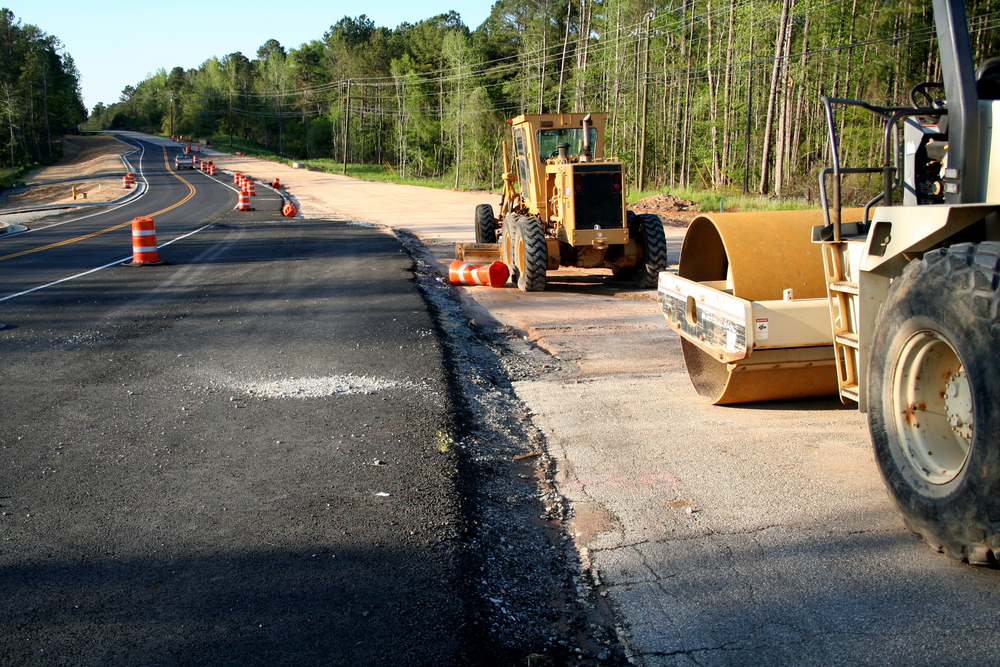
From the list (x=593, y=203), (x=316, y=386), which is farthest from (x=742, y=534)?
(x=593, y=203)

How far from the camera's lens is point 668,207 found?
31.4m

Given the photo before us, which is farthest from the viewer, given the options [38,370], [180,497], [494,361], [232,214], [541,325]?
[232,214]

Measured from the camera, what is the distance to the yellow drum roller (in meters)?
5.13

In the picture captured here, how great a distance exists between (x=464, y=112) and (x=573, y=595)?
8064cm

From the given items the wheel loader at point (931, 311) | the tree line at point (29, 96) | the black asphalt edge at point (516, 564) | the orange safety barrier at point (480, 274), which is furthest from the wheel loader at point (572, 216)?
the tree line at point (29, 96)

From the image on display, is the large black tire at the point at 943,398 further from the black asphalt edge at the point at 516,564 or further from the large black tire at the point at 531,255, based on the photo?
the large black tire at the point at 531,255

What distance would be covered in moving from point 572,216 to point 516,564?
31.2 feet

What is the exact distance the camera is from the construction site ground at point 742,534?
9.73ft

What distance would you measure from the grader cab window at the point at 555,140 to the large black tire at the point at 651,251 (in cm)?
201

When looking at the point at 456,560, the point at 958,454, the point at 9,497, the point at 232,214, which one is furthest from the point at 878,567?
the point at 232,214

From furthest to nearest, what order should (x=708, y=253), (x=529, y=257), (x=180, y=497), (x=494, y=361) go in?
(x=529, y=257) < (x=494, y=361) < (x=708, y=253) < (x=180, y=497)

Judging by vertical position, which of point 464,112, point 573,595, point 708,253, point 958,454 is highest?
point 464,112

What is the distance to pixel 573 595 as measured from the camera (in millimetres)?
3387

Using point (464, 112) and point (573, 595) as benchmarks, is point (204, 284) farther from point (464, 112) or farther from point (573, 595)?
point (464, 112)
